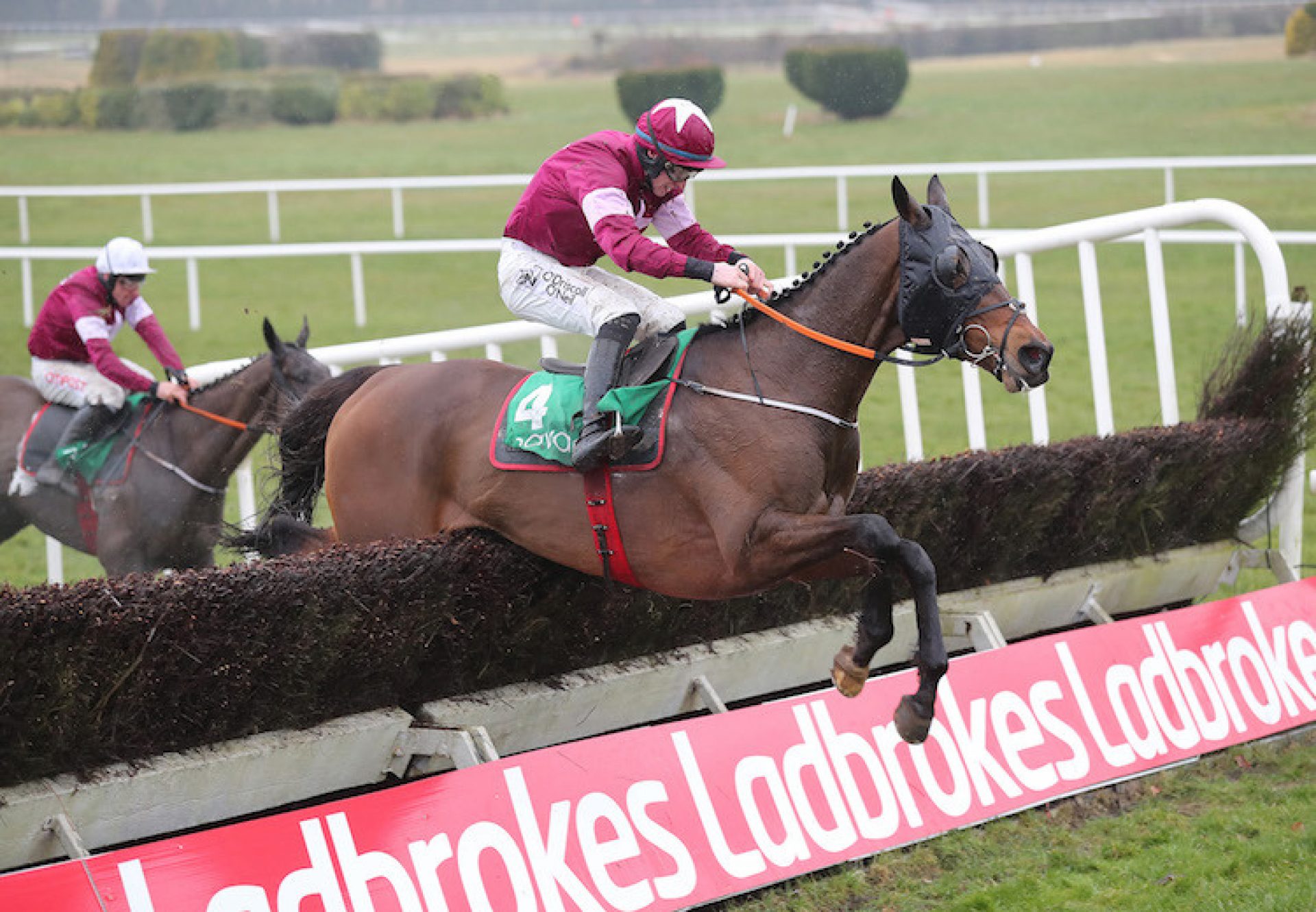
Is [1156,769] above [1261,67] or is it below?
below

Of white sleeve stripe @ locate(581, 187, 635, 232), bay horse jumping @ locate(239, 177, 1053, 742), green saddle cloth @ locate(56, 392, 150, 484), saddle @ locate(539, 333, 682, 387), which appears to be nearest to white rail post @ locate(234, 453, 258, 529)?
green saddle cloth @ locate(56, 392, 150, 484)

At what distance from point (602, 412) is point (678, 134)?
724mm

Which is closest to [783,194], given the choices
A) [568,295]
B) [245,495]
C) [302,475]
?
[245,495]

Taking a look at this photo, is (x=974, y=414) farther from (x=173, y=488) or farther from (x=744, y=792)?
(x=173, y=488)

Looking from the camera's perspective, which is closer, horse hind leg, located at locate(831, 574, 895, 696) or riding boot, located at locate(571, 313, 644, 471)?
horse hind leg, located at locate(831, 574, 895, 696)

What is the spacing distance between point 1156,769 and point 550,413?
2.18 metres

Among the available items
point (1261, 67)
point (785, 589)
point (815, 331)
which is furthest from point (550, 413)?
point (1261, 67)

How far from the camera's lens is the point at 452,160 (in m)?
23.8

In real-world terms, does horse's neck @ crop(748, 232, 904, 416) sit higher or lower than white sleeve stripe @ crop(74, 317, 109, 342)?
lower

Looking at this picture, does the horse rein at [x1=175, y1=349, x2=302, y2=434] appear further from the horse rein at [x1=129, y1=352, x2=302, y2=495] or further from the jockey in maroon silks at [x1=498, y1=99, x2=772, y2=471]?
the jockey in maroon silks at [x1=498, y1=99, x2=772, y2=471]

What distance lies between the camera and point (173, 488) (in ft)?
21.3

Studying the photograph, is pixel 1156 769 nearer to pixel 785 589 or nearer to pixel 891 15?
pixel 785 589

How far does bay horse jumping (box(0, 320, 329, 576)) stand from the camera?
647 cm

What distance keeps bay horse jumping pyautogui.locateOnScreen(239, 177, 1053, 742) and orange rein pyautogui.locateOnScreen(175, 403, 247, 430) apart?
1.95m
